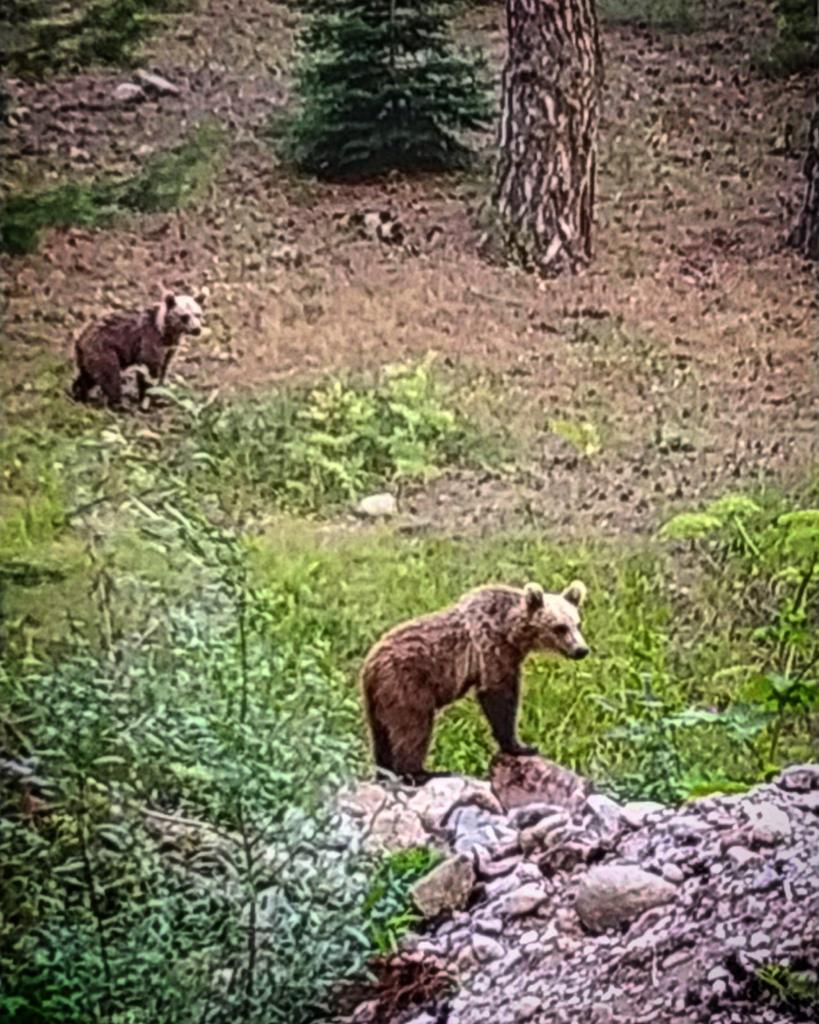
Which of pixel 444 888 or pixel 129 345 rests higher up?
pixel 129 345

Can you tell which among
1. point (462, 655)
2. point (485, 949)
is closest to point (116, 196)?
point (462, 655)

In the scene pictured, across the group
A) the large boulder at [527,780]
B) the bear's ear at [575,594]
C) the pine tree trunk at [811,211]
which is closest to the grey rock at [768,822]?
the large boulder at [527,780]

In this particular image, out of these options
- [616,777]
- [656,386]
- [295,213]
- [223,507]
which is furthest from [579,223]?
[616,777]

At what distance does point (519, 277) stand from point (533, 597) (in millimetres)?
449

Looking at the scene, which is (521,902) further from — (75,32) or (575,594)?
(75,32)

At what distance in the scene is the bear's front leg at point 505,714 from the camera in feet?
7.56

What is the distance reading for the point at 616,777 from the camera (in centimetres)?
233

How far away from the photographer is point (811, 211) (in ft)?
7.73

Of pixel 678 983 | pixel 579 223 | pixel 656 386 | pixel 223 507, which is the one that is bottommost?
pixel 678 983

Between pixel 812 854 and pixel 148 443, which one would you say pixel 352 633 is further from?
pixel 812 854

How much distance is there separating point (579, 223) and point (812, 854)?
948mm

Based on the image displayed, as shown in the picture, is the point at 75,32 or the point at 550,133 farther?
the point at 550,133

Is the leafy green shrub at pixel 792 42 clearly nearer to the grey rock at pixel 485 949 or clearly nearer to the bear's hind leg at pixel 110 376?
the bear's hind leg at pixel 110 376

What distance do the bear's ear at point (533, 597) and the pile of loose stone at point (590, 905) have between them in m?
0.21
